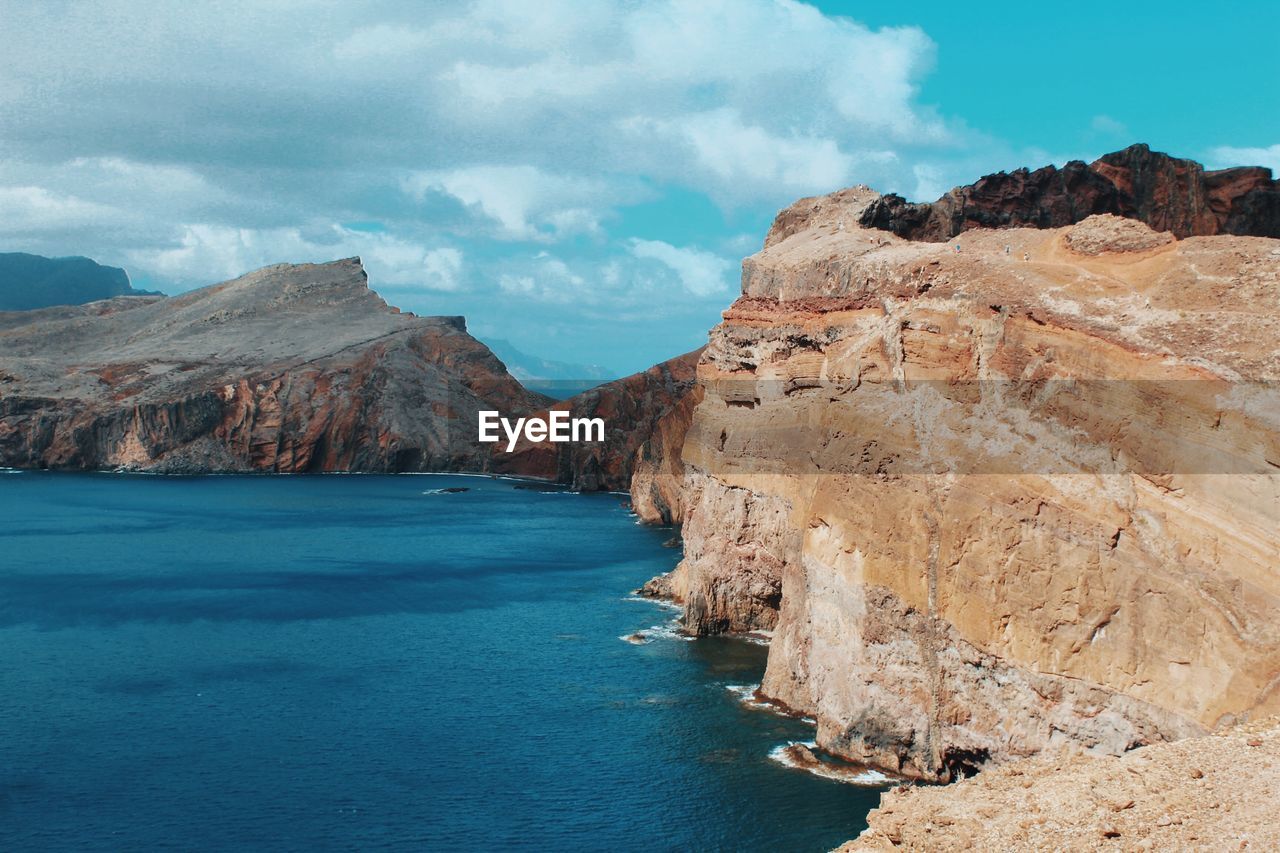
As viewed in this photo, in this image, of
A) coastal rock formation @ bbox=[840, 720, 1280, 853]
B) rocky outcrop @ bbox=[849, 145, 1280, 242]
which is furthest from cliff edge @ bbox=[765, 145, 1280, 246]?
coastal rock formation @ bbox=[840, 720, 1280, 853]

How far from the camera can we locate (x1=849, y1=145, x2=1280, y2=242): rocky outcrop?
51.3m

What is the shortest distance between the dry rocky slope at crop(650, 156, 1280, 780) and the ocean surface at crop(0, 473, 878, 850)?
4897mm

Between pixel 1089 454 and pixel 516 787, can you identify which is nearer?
pixel 1089 454

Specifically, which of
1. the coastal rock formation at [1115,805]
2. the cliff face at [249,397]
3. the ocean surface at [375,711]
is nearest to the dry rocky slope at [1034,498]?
the coastal rock formation at [1115,805]

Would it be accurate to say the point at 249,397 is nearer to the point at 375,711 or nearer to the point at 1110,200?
the point at 375,711

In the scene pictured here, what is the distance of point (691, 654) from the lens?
54.6 metres

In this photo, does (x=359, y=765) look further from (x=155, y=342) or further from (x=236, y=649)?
(x=155, y=342)

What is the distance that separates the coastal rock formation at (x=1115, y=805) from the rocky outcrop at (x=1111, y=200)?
100 ft

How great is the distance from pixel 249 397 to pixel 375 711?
408 feet

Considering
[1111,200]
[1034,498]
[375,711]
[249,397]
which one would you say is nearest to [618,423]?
[249,397]

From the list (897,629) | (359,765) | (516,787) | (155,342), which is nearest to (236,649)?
(359,765)

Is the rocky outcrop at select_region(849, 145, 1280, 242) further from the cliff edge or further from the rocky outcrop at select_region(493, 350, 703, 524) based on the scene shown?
the rocky outcrop at select_region(493, 350, 703, 524)

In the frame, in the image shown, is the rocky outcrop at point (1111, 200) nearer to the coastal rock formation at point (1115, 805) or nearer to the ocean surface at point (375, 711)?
the ocean surface at point (375, 711)

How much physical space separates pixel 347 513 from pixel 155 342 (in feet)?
288
